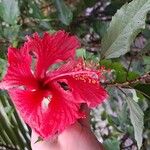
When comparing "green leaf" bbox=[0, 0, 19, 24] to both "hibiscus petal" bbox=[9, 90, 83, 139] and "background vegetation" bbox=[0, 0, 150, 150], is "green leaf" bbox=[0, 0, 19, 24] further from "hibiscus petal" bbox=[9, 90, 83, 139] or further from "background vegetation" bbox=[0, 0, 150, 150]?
"hibiscus petal" bbox=[9, 90, 83, 139]

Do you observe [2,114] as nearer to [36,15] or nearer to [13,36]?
[13,36]

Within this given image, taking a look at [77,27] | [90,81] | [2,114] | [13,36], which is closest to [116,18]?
[90,81]

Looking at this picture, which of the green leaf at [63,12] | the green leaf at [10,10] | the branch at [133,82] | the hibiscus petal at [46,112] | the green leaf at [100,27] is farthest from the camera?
the green leaf at [100,27]

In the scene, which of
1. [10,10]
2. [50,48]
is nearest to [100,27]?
A: [10,10]

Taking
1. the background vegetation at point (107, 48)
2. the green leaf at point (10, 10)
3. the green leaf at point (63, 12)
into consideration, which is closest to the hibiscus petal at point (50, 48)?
the background vegetation at point (107, 48)

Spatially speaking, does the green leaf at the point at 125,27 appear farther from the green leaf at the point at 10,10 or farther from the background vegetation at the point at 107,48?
the green leaf at the point at 10,10

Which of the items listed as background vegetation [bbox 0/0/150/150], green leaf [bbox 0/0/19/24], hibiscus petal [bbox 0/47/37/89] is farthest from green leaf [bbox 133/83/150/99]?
green leaf [bbox 0/0/19/24]

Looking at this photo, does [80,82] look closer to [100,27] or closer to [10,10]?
[10,10]
